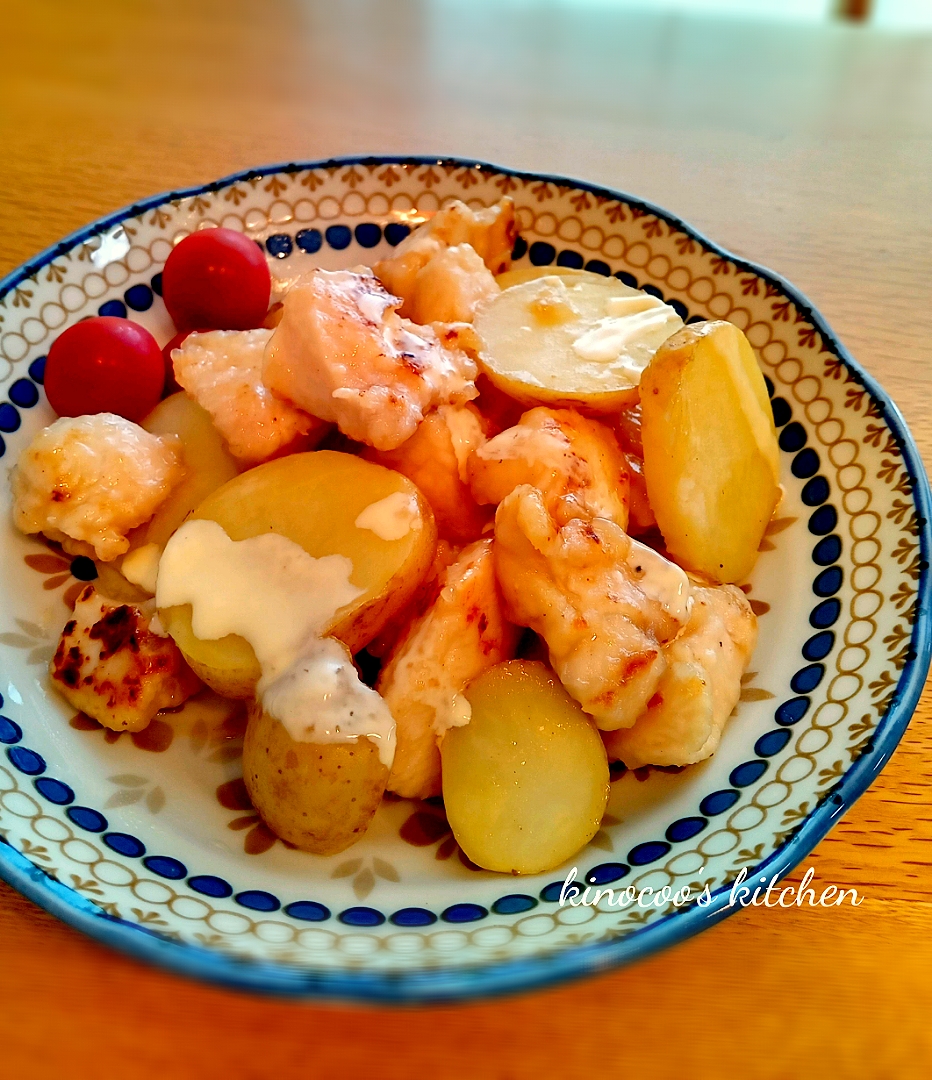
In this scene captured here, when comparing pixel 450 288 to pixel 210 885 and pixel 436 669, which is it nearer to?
pixel 436 669

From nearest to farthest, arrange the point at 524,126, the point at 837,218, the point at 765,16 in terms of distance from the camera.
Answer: the point at 837,218 → the point at 524,126 → the point at 765,16

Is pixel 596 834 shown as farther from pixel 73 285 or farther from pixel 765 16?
pixel 765 16

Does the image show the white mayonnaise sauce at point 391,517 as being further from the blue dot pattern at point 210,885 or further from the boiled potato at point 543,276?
the boiled potato at point 543,276

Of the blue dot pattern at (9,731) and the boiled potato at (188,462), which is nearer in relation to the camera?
the blue dot pattern at (9,731)

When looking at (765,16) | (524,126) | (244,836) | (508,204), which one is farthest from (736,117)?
(244,836)

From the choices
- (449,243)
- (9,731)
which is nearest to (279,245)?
(449,243)

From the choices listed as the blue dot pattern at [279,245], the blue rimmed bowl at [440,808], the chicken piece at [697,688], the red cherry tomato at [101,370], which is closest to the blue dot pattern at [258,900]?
the blue rimmed bowl at [440,808]

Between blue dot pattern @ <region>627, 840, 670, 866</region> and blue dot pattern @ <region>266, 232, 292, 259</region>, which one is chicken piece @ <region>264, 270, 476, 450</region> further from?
blue dot pattern @ <region>627, 840, 670, 866</region>

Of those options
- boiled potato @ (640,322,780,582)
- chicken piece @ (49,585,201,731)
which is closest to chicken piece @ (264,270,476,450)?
boiled potato @ (640,322,780,582)
